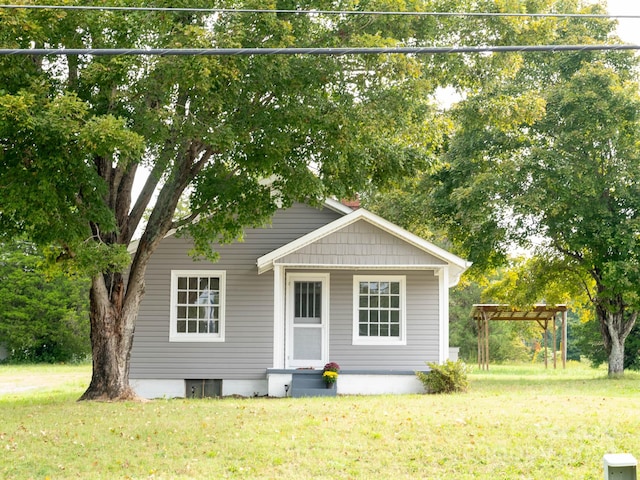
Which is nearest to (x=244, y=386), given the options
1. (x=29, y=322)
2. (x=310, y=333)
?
(x=310, y=333)

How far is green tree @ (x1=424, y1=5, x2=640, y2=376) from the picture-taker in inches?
875

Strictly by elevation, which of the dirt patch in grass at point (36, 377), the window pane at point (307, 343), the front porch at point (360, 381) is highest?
the window pane at point (307, 343)

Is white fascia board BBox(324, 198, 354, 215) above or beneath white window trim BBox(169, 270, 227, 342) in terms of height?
above

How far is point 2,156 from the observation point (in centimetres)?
1245

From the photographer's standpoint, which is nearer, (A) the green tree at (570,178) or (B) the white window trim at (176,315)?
(B) the white window trim at (176,315)

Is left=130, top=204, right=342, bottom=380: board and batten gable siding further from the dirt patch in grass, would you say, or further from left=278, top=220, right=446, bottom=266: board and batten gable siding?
the dirt patch in grass

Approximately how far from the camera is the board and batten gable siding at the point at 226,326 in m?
18.4

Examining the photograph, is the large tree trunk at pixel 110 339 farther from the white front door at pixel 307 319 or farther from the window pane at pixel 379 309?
the window pane at pixel 379 309

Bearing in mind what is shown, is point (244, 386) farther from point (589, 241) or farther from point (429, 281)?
point (589, 241)

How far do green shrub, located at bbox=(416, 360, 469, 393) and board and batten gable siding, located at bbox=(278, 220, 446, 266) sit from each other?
2222 mm

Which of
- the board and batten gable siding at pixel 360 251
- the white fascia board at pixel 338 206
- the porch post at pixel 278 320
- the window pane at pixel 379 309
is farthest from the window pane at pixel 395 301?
the porch post at pixel 278 320

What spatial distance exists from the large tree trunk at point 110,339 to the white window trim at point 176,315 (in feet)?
8.57

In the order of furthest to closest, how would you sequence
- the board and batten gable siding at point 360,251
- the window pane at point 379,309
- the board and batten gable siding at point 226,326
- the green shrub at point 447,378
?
the window pane at point 379,309
the board and batten gable siding at point 226,326
the board and batten gable siding at point 360,251
the green shrub at point 447,378

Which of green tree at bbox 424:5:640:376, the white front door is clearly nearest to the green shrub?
the white front door
